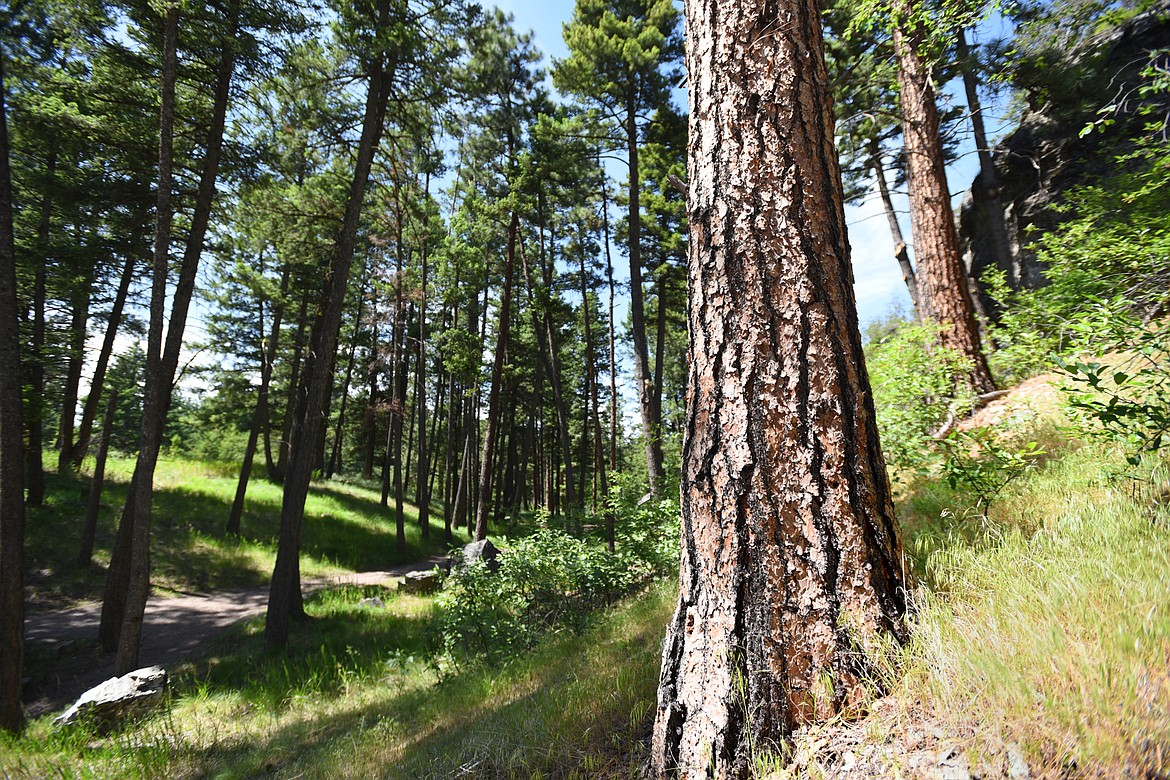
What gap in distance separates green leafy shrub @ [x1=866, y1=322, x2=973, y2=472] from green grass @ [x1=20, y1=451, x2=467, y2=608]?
1593 cm

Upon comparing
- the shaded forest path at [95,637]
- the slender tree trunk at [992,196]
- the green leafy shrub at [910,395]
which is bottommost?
the shaded forest path at [95,637]

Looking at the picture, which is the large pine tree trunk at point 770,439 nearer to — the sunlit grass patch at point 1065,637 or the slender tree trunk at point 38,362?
the sunlit grass patch at point 1065,637

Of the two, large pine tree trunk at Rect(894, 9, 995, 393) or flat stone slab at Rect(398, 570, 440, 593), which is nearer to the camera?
large pine tree trunk at Rect(894, 9, 995, 393)

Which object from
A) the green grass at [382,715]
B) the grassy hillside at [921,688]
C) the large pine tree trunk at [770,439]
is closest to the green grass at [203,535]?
the green grass at [382,715]

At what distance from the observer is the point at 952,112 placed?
457 inches

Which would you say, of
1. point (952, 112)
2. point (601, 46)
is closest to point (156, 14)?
point (601, 46)

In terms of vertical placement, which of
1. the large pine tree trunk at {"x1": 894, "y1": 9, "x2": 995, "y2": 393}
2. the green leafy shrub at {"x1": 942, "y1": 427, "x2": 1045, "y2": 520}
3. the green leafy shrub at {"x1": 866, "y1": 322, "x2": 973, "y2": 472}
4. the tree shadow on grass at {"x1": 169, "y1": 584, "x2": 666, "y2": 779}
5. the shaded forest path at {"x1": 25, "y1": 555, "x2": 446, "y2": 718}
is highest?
the large pine tree trunk at {"x1": 894, "y1": 9, "x2": 995, "y2": 393}

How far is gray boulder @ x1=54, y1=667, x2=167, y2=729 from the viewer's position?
6.26 m

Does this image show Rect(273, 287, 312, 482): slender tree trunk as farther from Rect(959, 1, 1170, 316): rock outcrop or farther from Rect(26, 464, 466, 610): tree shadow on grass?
Rect(959, 1, 1170, 316): rock outcrop

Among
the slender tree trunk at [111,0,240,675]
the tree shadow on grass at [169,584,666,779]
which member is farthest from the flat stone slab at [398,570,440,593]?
the slender tree trunk at [111,0,240,675]

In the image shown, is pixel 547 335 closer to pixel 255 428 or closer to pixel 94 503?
pixel 255 428

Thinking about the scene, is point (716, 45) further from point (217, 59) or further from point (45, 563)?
point (45, 563)

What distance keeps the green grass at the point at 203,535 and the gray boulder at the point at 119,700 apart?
706 cm

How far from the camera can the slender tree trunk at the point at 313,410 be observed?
906 centimetres
